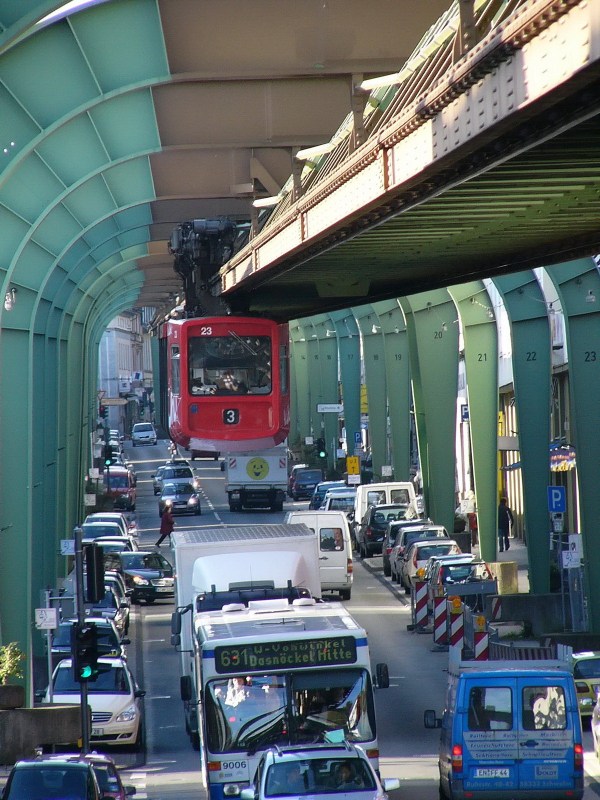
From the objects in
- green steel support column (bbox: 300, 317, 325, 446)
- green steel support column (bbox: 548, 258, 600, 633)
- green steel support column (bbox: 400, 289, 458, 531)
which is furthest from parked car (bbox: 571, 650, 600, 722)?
green steel support column (bbox: 300, 317, 325, 446)

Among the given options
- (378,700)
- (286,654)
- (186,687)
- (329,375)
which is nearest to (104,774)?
(286,654)

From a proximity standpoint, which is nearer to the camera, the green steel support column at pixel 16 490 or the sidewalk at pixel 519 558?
the green steel support column at pixel 16 490

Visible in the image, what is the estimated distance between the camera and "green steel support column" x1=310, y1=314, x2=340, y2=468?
82.1 m

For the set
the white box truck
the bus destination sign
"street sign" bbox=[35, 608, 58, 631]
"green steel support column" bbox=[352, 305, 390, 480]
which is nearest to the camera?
the bus destination sign

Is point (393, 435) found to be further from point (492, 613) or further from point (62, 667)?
point (62, 667)

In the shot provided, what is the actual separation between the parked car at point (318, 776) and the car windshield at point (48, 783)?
6.14 feet

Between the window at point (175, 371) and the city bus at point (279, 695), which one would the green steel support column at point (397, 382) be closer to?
the window at point (175, 371)

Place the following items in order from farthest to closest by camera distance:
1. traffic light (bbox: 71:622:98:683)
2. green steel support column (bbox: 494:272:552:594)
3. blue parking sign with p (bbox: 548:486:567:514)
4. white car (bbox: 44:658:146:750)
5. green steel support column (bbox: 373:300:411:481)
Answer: green steel support column (bbox: 373:300:411:481) → green steel support column (bbox: 494:272:552:594) → blue parking sign with p (bbox: 548:486:567:514) → white car (bbox: 44:658:146:750) → traffic light (bbox: 71:622:98:683)

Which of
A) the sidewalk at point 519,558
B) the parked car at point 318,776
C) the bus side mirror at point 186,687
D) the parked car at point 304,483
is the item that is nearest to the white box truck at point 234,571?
the bus side mirror at point 186,687

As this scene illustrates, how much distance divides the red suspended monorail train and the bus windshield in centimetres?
1603

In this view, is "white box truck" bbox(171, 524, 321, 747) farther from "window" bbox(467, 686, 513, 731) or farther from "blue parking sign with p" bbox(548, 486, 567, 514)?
"blue parking sign with p" bbox(548, 486, 567, 514)

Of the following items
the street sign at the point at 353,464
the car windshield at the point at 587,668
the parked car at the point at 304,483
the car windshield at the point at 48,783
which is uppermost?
the street sign at the point at 353,464

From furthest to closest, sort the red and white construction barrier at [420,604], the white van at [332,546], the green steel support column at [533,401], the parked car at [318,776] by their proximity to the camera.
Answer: the white van at [332,546] < the green steel support column at [533,401] < the red and white construction barrier at [420,604] < the parked car at [318,776]

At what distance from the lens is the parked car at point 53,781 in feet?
50.5
